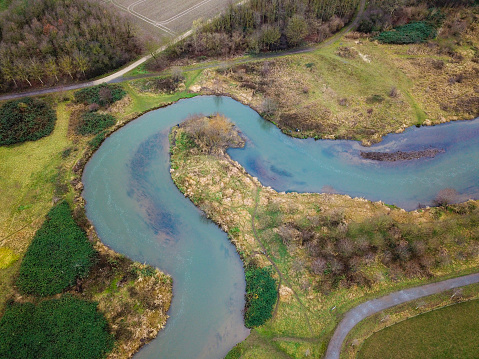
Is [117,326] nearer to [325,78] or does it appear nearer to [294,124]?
[294,124]

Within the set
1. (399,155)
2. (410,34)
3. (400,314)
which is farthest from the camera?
(410,34)

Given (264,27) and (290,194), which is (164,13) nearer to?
(264,27)

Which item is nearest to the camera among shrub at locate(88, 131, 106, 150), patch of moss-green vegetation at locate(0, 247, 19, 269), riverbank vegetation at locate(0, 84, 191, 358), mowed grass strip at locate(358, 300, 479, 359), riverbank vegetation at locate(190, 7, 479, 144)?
mowed grass strip at locate(358, 300, 479, 359)

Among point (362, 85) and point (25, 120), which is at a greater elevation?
point (362, 85)

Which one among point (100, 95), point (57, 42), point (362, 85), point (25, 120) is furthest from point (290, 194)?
point (57, 42)

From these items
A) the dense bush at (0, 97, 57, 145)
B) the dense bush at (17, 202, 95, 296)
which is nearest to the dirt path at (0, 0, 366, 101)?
the dense bush at (0, 97, 57, 145)

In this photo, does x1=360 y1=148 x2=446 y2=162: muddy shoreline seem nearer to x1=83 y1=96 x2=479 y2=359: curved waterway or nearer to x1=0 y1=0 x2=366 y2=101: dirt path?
x1=83 y1=96 x2=479 y2=359: curved waterway

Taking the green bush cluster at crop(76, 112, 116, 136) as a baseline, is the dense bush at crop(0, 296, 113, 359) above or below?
below
